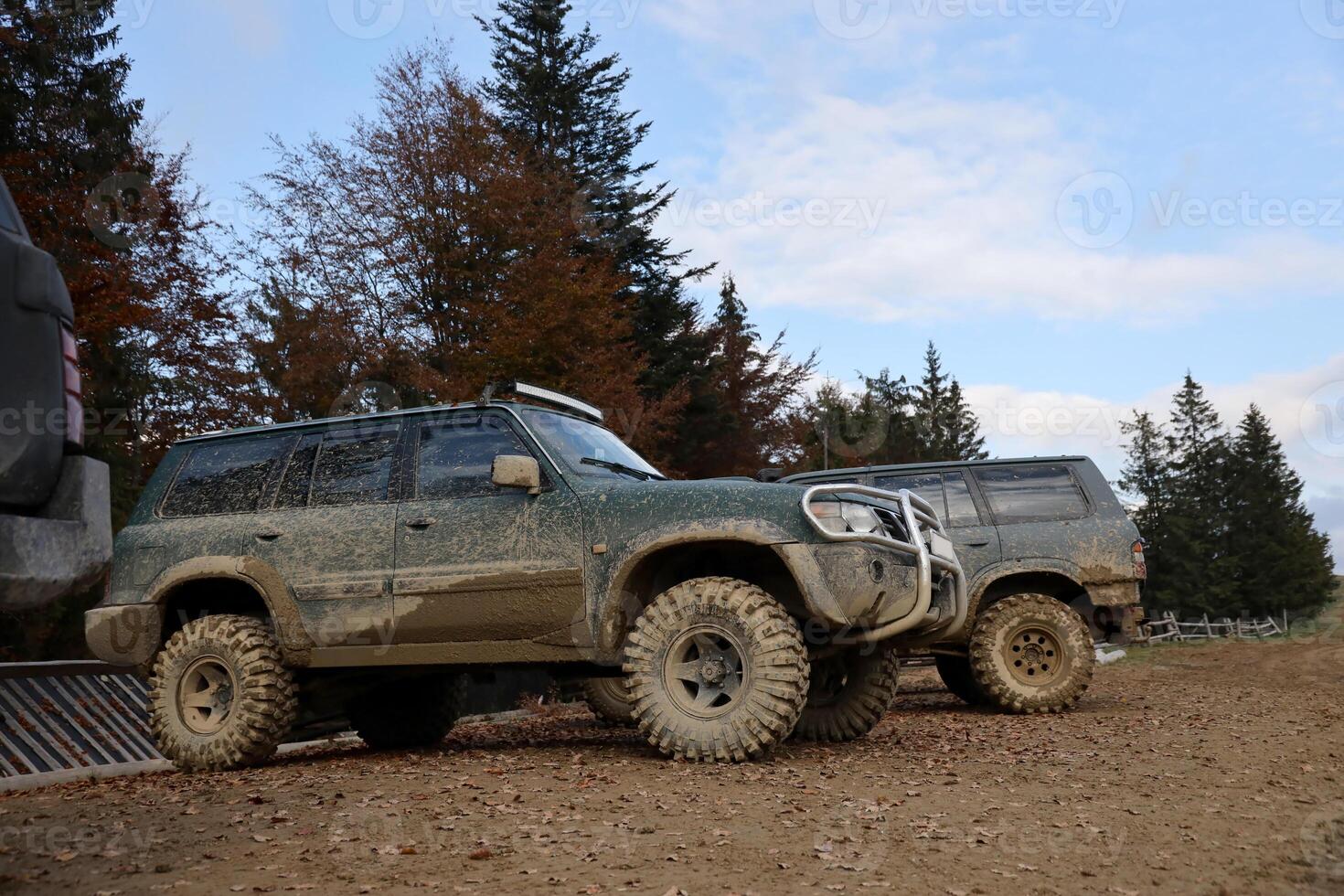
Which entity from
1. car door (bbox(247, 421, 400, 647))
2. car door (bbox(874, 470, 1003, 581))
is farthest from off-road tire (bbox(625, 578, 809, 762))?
car door (bbox(874, 470, 1003, 581))

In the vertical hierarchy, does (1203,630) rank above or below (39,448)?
below

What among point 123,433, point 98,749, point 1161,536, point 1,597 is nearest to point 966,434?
point 1161,536

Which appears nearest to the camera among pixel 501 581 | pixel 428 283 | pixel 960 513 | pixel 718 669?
pixel 718 669

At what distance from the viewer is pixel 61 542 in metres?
3.63

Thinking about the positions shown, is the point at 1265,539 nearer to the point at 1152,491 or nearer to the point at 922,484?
the point at 1152,491

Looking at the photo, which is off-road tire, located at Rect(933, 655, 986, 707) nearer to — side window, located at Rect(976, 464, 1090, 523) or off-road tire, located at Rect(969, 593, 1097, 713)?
off-road tire, located at Rect(969, 593, 1097, 713)

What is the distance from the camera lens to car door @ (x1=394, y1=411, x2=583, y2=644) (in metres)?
6.95

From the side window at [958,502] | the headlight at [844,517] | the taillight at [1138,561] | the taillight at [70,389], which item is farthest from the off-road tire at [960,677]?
the taillight at [70,389]

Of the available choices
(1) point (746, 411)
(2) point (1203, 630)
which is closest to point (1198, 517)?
(2) point (1203, 630)

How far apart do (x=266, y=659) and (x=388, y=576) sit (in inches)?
40.8

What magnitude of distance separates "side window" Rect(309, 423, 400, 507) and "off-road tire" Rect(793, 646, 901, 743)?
319cm

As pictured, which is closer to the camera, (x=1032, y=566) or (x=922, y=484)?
(x=1032, y=566)

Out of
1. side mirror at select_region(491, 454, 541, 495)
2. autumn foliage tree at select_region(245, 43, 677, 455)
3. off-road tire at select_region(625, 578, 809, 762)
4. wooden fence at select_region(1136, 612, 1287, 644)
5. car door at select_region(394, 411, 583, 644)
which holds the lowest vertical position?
wooden fence at select_region(1136, 612, 1287, 644)

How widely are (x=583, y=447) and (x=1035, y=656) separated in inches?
202
